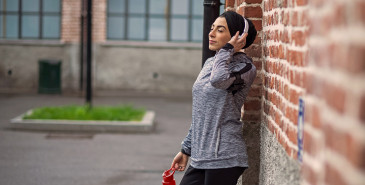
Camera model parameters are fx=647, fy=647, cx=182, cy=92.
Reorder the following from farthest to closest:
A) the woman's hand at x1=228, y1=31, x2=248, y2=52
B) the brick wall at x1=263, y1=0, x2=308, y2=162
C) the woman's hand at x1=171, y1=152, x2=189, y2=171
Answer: the woman's hand at x1=171, y1=152, x2=189, y2=171 → the woman's hand at x1=228, y1=31, x2=248, y2=52 → the brick wall at x1=263, y1=0, x2=308, y2=162

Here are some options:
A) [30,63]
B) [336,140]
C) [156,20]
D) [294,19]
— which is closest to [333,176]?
[336,140]

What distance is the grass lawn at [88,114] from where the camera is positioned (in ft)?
41.0

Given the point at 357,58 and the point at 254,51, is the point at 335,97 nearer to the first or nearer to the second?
the point at 357,58

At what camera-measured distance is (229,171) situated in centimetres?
370

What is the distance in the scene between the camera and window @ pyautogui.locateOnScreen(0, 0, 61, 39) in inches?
843

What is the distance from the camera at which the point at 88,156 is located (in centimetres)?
931

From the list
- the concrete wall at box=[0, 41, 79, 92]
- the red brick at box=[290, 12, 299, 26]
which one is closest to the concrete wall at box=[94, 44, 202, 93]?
the concrete wall at box=[0, 41, 79, 92]

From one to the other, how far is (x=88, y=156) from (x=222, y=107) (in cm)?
586

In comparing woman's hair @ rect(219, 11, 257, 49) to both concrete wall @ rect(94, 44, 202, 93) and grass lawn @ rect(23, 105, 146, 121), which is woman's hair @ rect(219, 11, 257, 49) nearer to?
grass lawn @ rect(23, 105, 146, 121)

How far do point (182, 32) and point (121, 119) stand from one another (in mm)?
9676

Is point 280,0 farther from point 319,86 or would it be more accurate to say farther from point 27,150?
point 27,150

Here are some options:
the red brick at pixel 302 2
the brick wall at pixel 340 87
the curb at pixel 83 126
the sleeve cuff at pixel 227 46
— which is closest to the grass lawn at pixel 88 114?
the curb at pixel 83 126

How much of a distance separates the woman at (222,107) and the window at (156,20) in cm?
1782

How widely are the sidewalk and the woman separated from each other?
3892mm
